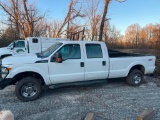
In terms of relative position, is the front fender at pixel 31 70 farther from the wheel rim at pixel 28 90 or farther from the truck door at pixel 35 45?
the truck door at pixel 35 45

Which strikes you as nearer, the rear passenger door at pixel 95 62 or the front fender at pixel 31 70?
the front fender at pixel 31 70

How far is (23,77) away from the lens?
5.37m

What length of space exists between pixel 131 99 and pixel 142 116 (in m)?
1.72

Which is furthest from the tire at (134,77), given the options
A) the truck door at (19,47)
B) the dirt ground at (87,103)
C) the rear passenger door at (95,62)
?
the truck door at (19,47)

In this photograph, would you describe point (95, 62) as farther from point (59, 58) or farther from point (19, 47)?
point (19, 47)

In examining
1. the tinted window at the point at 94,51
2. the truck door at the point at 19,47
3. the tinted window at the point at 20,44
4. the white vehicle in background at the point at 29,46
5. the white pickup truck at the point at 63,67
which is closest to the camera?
the white pickup truck at the point at 63,67

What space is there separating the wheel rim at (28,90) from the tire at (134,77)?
3.82 meters

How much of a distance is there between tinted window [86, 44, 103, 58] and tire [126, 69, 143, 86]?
168cm

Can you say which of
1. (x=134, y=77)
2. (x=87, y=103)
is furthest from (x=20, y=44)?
(x=87, y=103)

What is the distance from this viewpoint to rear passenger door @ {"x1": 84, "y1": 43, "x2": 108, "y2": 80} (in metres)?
6.00

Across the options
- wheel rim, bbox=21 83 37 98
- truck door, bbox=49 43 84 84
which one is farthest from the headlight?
truck door, bbox=49 43 84 84

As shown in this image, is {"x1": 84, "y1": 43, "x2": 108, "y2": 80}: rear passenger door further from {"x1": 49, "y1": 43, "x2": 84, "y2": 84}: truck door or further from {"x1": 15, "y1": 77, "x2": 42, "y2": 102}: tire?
{"x1": 15, "y1": 77, "x2": 42, "y2": 102}: tire

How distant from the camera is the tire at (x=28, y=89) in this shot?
5129 millimetres

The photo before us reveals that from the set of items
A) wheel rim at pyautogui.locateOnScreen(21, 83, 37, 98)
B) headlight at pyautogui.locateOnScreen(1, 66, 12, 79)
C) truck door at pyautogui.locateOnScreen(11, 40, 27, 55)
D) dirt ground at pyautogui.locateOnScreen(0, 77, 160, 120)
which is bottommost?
dirt ground at pyautogui.locateOnScreen(0, 77, 160, 120)
